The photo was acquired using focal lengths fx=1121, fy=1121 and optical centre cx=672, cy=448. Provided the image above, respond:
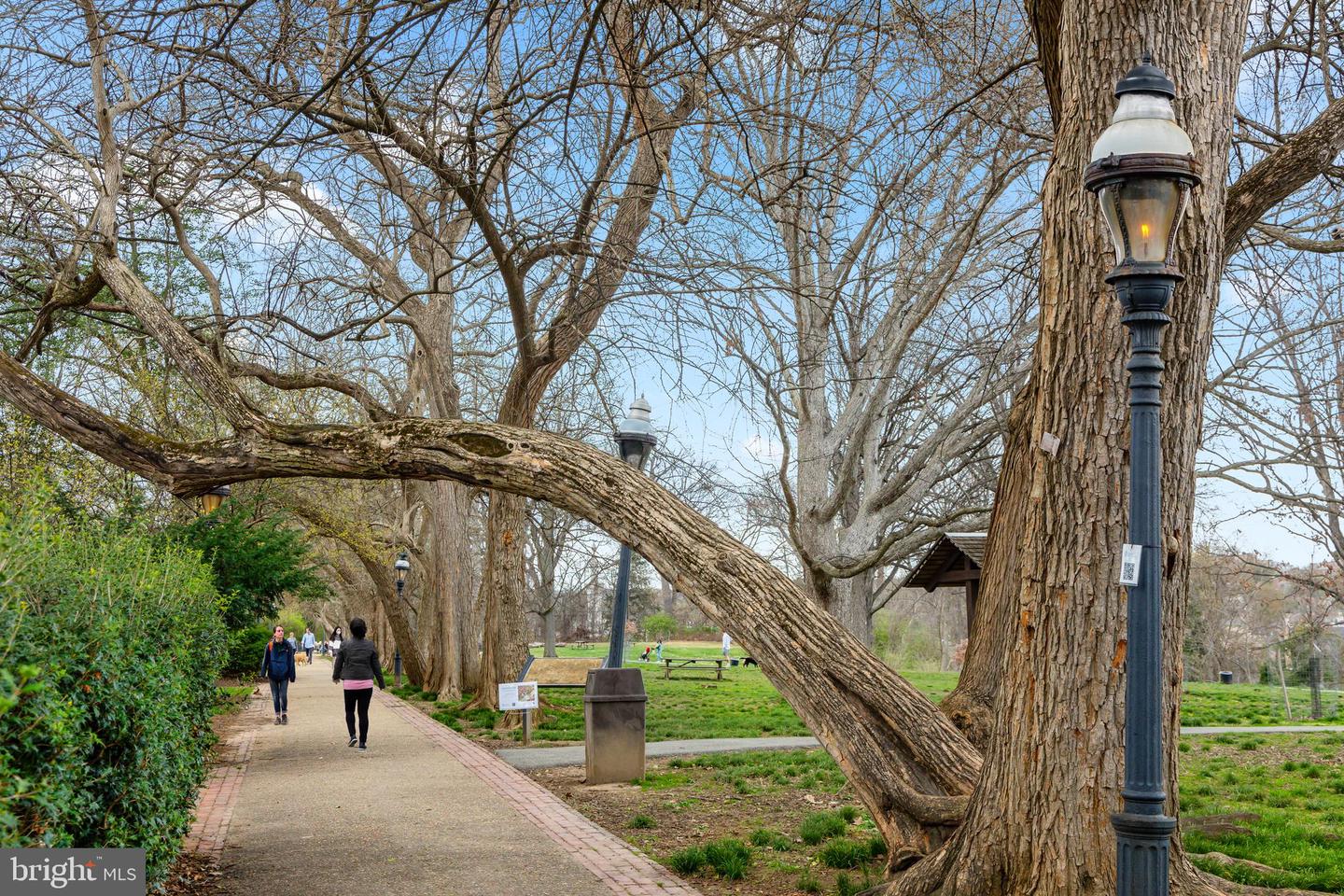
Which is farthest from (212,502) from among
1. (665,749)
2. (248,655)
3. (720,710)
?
(248,655)

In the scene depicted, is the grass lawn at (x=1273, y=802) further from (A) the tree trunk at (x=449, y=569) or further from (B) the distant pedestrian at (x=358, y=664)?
(A) the tree trunk at (x=449, y=569)

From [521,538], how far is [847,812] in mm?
8942

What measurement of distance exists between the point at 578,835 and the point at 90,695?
203 inches

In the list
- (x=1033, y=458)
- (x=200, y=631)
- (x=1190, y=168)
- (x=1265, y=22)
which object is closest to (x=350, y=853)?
(x=200, y=631)

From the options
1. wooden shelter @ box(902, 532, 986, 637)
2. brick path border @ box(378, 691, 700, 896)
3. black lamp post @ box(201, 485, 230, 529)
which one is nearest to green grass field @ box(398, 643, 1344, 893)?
brick path border @ box(378, 691, 700, 896)

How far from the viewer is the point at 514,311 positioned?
11719 millimetres

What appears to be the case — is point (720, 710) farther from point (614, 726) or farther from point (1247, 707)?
point (1247, 707)

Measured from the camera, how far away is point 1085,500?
538 centimetres

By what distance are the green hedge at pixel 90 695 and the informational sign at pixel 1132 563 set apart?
3.72 m

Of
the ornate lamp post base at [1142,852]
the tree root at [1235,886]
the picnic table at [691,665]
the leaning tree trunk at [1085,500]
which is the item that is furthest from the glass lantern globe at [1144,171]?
the picnic table at [691,665]

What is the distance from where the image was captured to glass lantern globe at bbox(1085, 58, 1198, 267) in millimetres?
4395

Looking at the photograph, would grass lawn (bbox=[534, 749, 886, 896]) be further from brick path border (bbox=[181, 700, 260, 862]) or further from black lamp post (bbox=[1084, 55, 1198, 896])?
black lamp post (bbox=[1084, 55, 1198, 896])

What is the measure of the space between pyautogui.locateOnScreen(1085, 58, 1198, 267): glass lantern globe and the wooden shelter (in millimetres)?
10139

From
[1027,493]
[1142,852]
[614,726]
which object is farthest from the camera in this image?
[614,726]
